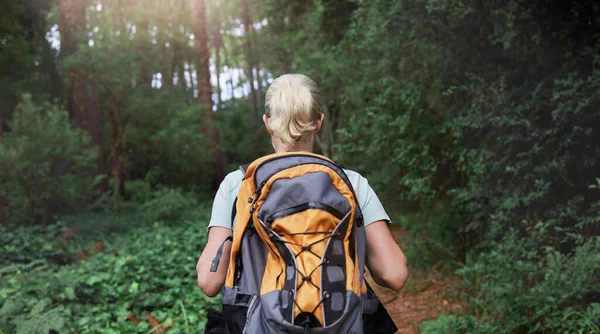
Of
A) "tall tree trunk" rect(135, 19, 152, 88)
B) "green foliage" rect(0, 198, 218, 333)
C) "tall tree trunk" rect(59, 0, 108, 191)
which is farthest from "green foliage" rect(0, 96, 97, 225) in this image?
"green foliage" rect(0, 198, 218, 333)

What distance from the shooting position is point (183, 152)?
69.6ft

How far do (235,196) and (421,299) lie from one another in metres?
6.15

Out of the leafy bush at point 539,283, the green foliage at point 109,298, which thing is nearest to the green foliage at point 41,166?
the green foliage at point 109,298

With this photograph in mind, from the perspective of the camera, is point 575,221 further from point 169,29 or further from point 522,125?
point 169,29

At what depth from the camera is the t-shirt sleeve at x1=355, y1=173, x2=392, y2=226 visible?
2244 mm

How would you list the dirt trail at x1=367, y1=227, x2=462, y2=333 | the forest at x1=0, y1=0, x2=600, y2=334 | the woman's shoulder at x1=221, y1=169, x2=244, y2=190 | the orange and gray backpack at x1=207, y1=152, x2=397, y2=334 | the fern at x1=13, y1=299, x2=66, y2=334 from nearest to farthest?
the orange and gray backpack at x1=207, y1=152, x2=397, y2=334
the woman's shoulder at x1=221, y1=169, x2=244, y2=190
the fern at x1=13, y1=299, x2=66, y2=334
the forest at x1=0, y1=0, x2=600, y2=334
the dirt trail at x1=367, y1=227, x2=462, y2=333

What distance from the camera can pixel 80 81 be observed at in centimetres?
1855

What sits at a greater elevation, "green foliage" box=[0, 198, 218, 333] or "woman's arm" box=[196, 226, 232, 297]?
"woman's arm" box=[196, 226, 232, 297]

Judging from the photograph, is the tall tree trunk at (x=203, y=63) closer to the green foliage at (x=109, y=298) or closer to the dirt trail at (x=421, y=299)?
the green foliage at (x=109, y=298)

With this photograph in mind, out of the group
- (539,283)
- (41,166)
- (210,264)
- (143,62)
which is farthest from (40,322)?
(143,62)

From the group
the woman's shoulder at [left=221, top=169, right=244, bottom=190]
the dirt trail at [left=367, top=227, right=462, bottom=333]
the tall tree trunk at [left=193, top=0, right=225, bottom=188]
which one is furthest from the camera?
the tall tree trunk at [left=193, top=0, right=225, bottom=188]

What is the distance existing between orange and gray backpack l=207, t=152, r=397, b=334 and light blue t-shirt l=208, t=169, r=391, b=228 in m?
0.09

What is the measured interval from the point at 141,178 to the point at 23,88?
5.63m

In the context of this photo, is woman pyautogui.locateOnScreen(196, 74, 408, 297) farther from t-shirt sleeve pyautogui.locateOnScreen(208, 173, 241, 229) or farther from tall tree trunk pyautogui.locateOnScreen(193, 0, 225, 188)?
tall tree trunk pyautogui.locateOnScreen(193, 0, 225, 188)
